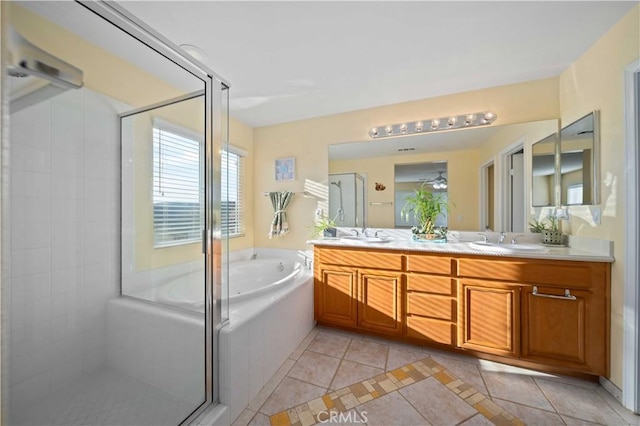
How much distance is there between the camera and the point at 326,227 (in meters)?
2.75

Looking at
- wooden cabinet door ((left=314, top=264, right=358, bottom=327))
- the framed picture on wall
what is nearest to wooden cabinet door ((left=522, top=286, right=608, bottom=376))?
wooden cabinet door ((left=314, top=264, right=358, bottom=327))

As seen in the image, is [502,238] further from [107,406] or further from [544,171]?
[107,406]

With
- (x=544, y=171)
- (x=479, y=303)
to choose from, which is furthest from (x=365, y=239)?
(x=544, y=171)

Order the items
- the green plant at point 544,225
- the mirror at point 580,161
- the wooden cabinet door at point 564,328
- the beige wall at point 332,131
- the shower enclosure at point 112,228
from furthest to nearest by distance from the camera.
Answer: the beige wall at point 332,131 < the green plant at point 544,225 < the mirror at point 580,161 < the wooden cabinet door at point 564,328 < the shower enclosure at point 112,228

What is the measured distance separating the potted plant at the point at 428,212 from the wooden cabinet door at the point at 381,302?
1.87 ft

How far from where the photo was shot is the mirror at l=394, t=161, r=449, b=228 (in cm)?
234

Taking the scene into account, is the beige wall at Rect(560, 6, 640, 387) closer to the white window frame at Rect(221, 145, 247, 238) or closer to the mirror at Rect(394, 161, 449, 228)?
the mirror at Rect(394, 161, 449, 228)

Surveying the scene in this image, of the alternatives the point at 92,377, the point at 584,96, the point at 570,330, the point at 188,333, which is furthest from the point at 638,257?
the point at 92,377

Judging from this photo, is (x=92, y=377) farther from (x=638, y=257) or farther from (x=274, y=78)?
(x=638, y=257)

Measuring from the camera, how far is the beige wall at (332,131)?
2.10 m

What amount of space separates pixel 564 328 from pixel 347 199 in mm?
1973

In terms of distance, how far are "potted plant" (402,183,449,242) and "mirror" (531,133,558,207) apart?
708 mm

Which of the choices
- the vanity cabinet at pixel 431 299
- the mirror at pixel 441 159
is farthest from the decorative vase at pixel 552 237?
the vanity cabinet at pixel 431 299

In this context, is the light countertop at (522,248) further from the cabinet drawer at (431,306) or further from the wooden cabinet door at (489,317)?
the cabinet drawer at (431,306)
